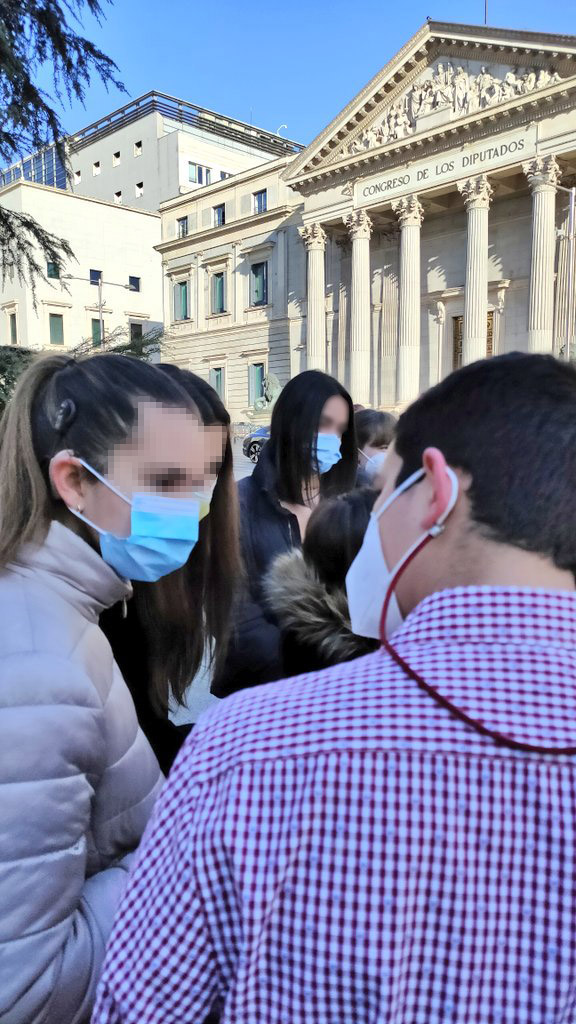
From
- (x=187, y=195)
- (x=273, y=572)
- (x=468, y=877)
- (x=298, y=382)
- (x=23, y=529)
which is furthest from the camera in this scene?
(x=187, y=195)

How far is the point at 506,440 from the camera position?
2.57 ft

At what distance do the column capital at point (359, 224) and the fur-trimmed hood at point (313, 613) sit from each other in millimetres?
28749

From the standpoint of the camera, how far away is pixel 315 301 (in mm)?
30203

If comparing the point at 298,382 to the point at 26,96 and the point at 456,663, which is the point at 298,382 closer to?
the point at 456,663

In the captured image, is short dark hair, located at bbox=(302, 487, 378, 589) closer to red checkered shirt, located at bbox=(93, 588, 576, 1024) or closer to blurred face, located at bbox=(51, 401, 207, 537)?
blurred face, located at bbox=(51, 401, 207, 537)

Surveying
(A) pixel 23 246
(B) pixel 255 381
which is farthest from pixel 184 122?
(A) pixel 23 246

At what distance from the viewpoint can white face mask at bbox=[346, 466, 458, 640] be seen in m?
0.84

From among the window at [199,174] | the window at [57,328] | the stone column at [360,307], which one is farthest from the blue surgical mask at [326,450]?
the window at [199,174]

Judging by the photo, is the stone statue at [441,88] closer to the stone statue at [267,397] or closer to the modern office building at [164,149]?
the stone statue at [267,397]

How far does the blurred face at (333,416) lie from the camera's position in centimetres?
325

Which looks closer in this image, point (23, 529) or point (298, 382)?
point (23, 529)

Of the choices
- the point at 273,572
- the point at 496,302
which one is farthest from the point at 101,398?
the point at 496,302

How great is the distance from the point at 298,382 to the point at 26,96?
335 cm

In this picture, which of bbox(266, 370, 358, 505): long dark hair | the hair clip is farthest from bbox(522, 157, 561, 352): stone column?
the hair clip
